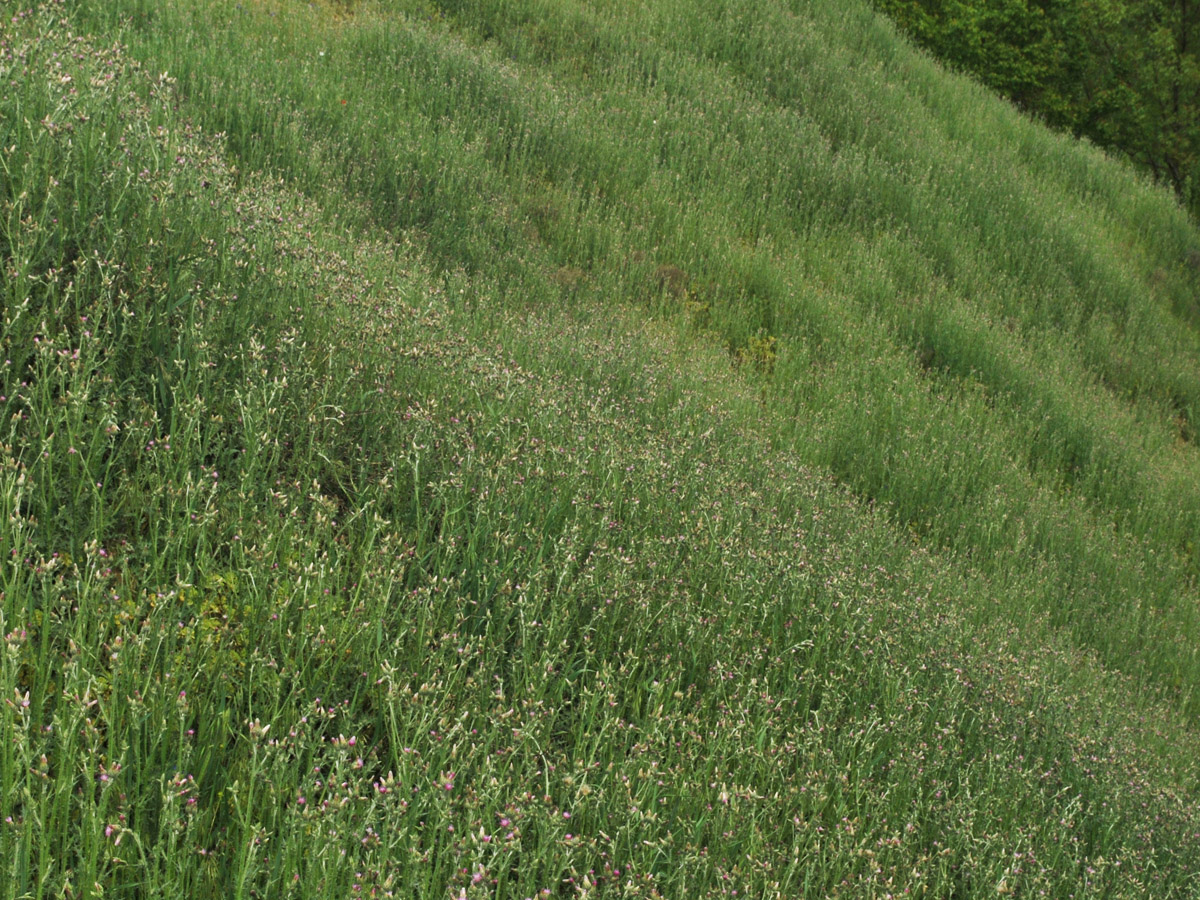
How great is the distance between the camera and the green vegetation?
58.3ft

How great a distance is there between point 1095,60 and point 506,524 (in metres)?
21.8

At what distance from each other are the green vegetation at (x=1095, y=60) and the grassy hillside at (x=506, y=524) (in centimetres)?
1280

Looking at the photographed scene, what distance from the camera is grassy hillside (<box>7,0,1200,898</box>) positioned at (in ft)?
6.28

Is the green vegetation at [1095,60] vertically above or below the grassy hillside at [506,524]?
above

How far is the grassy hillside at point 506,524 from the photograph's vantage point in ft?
6.28

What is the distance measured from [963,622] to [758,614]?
1566mm

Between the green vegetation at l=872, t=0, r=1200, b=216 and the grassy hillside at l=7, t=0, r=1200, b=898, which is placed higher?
the green vegetation at l=872, t=0, r=1200, b=216

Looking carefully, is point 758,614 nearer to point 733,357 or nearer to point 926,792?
point 926,792

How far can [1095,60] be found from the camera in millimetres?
19875

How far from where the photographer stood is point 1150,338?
993cm

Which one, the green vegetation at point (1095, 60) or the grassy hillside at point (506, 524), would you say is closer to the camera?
the grassy hillside at point (506, 524)

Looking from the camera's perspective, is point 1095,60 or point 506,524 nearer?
point 506,524

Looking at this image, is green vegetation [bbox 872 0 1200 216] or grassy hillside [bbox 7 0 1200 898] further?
green vegetation [bbox 872 0 1200 216]

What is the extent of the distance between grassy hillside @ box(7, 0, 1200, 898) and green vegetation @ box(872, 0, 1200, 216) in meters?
12.8
